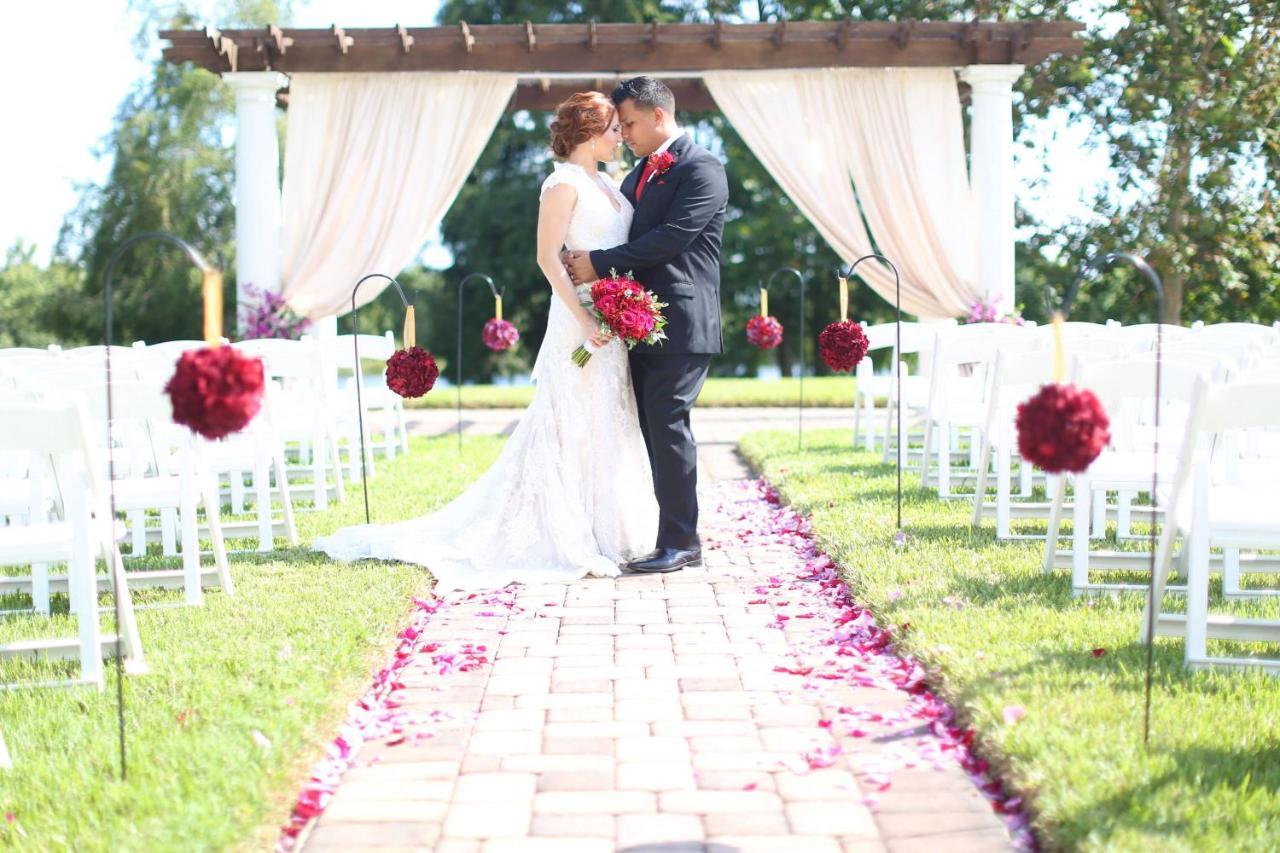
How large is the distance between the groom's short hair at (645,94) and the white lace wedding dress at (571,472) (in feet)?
1.32

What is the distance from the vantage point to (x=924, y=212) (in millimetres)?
13312

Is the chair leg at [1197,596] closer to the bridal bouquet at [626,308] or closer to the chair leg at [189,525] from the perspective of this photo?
the bridal bouquet at [626,308]

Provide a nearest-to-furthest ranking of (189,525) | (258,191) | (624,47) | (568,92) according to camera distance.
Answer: (189,525)
(624,47)
(258,191)
(568,92)

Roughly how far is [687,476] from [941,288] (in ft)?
25.0

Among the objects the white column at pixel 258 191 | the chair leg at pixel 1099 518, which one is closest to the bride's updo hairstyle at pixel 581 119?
the chair leg at pixel 1099 518

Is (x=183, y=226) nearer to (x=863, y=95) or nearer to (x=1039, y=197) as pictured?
(x=1039, y=197)

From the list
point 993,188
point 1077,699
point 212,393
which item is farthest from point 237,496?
point 993,188

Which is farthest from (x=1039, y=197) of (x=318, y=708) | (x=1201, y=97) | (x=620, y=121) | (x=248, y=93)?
(x=318, y=708)

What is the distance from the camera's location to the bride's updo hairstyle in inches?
245

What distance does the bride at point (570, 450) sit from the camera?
6.26 m

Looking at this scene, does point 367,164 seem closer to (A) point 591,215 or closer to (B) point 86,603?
(A) point 591,215

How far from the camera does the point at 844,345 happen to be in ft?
22.8

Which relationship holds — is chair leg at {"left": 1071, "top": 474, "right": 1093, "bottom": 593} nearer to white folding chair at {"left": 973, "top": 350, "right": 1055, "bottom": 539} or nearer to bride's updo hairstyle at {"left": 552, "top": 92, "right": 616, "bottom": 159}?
white folding chair at {"left": 973, "top": 350, "right": 1055, "bottom": 539}

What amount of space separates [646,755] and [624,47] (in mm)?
9853
